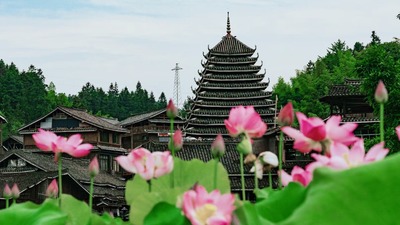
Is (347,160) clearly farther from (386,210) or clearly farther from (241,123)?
(241,123)

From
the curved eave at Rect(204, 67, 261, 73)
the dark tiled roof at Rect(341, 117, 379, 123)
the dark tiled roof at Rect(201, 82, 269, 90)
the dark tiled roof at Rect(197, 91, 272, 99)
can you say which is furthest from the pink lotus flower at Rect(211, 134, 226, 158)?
the curved eave at Rect(204, 67, 261, 73)

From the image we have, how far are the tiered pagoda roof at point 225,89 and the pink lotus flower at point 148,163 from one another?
3945cm

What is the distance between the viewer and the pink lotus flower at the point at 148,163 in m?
1.52

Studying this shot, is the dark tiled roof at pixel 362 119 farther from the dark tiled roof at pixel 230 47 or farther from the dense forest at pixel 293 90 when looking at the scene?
the dark tiled roof at pixel 230 47

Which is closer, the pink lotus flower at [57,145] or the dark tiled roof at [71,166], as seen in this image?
the pink lotus flower at [57,145]

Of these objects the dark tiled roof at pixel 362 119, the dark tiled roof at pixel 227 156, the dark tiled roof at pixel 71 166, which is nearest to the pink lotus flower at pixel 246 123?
the dark tiled roof at pixel 362 119

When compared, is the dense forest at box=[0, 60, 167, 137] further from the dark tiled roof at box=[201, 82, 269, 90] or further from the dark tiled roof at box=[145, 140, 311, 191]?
the dark tiled roof at box=[145, 140, 311, 191]

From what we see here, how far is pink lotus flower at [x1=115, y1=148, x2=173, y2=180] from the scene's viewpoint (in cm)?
152

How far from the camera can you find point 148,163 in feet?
5.03

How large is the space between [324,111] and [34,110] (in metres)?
38.1

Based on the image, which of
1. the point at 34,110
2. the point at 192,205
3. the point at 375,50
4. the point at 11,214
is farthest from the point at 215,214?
the point at 34,110

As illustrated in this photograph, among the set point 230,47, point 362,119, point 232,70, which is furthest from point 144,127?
point 362,119

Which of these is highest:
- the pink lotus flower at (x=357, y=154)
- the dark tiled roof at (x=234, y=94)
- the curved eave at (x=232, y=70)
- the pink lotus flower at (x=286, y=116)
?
the curved eave at (x=232, y=70)

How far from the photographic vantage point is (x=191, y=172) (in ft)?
5.46
